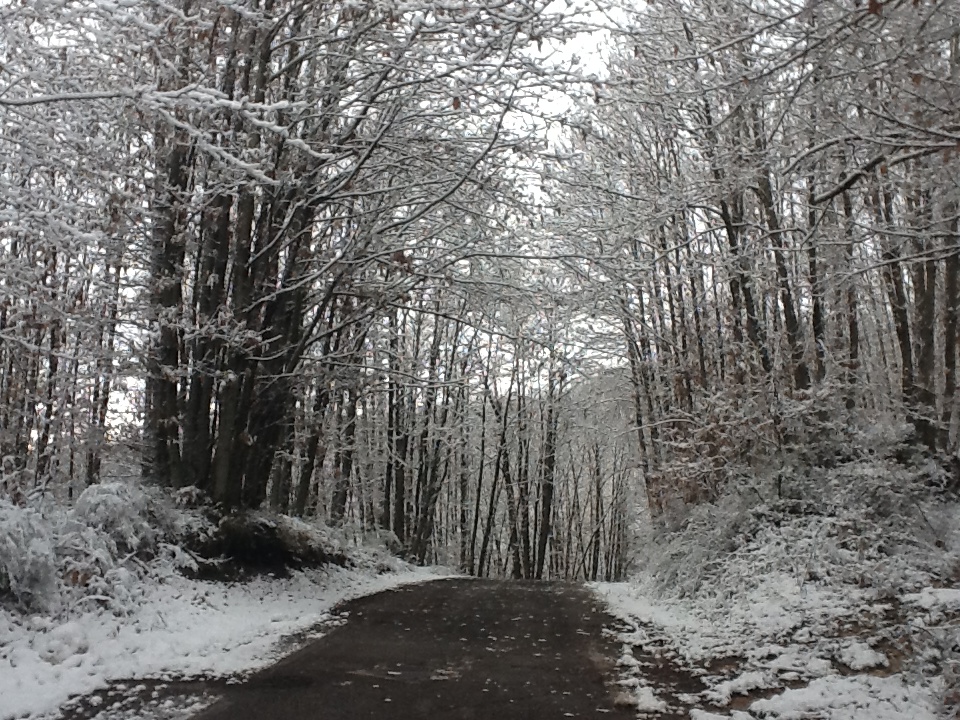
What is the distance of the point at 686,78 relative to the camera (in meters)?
11.5

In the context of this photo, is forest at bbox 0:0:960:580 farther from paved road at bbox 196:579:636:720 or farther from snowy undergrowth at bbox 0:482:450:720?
paved road at bbox 196:579:636:720

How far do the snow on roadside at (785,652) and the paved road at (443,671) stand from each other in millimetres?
787

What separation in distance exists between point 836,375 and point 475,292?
5.87 m

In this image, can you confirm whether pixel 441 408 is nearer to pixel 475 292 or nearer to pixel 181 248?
pixel 475 292

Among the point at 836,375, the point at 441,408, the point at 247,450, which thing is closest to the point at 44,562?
the point at 247,450

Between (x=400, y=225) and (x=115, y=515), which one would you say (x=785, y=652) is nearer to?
(x=115, y=515)

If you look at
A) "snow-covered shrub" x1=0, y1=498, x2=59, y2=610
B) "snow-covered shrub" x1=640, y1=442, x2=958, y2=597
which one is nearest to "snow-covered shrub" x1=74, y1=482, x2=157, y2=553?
"snow-covered shrub" x1=0, y1=498, x2=59, y2=610

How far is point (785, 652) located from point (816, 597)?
4.19 feet

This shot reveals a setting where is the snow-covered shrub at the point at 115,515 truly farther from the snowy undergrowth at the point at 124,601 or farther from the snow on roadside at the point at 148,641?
the snow on roadside at the point at 148,641

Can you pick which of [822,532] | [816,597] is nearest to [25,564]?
[816,597]

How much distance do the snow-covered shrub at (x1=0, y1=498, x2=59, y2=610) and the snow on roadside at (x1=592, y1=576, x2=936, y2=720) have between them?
5.25 meters

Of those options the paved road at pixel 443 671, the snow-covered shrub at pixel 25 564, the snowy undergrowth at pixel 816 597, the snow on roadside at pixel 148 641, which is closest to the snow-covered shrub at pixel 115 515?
the snow on roadside at pixel 148 641

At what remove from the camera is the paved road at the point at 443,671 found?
5012 millimetres

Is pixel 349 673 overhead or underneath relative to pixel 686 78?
underneath
